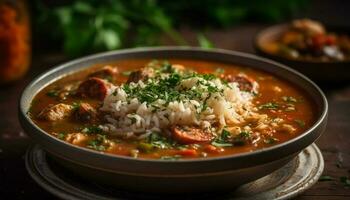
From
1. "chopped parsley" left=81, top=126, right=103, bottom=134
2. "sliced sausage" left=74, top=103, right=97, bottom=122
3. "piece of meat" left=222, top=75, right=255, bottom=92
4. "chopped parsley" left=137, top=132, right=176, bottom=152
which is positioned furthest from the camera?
"piece of meat" left=222, top=75, right=255, bottom=92

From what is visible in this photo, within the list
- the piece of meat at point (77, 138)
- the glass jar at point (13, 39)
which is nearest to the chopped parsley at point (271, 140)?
the piece of meat at point (77, 138)

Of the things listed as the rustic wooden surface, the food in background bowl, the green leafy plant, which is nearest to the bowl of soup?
the rustic wooden surface

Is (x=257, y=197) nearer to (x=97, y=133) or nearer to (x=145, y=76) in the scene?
(x=97, y=133)

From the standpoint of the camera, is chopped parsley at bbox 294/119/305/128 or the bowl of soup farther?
chopped parsley at bbox 294/119/305/128

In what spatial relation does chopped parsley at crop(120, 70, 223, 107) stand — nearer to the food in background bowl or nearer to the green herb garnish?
the green herb garnish

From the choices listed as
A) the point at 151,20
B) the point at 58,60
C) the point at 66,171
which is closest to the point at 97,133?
the point at 66,171

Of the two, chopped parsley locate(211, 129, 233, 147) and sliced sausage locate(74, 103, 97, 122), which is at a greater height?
chopped parsley locate(211, 129, 233, 147)

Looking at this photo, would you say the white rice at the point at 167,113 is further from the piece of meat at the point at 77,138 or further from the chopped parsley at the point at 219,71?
the chopped parsley at the point at 219,71

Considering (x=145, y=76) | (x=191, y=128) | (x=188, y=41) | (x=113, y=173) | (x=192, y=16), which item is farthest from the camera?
(x=192, y=16)
